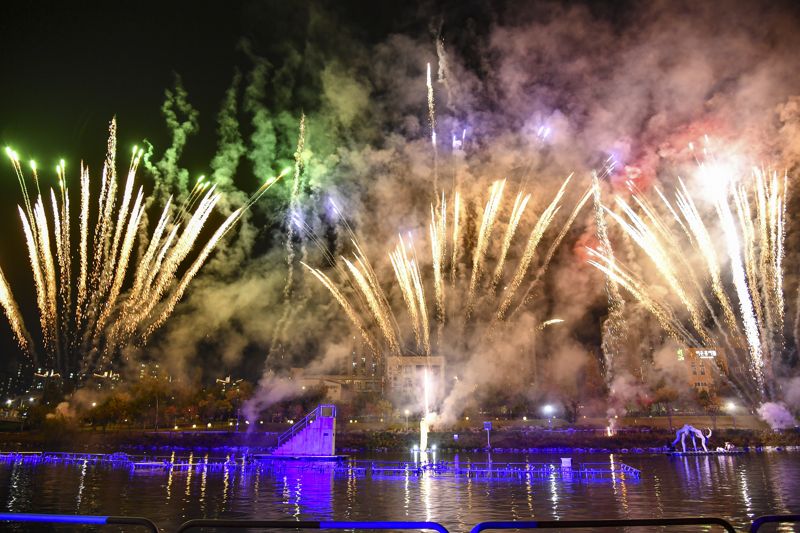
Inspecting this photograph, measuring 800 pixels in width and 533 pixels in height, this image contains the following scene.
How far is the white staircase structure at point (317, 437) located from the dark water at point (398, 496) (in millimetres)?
6078

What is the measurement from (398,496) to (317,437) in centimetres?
1932

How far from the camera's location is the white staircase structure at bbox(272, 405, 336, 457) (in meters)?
42.9

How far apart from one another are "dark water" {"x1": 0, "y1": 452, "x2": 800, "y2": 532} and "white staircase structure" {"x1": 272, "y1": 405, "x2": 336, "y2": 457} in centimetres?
608

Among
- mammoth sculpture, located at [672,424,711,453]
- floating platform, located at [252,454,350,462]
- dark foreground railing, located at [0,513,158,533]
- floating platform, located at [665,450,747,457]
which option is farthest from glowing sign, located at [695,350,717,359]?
dark foreground railing, located at [0,513,158,533]

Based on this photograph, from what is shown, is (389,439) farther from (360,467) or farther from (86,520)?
(86,520)

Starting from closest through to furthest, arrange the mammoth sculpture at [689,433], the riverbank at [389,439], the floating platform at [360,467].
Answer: the floating platform at [360,467] → the mammoth sculpture at [689,433] → the riverbank at [389,439]

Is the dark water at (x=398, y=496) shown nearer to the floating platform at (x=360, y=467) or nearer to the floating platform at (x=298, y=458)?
the floating platform at (x=360, y=467)

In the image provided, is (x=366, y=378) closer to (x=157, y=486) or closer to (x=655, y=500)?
(x=157, y=486)

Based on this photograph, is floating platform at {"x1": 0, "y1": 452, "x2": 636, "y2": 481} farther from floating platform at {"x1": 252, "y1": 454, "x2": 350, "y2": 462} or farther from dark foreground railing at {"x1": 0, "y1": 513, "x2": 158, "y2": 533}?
dark foreground railing at {"x1": 0, "y1": 513, "x2": 158, "y2": 533}

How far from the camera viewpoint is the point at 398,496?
25.3 meters

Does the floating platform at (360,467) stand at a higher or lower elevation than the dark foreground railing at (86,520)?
lower

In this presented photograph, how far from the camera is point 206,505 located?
23031 millimetres

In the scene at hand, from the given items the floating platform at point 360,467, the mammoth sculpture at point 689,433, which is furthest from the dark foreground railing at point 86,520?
the mammoth sculpture at point 689,433

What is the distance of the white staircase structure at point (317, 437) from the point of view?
42.9 metres
